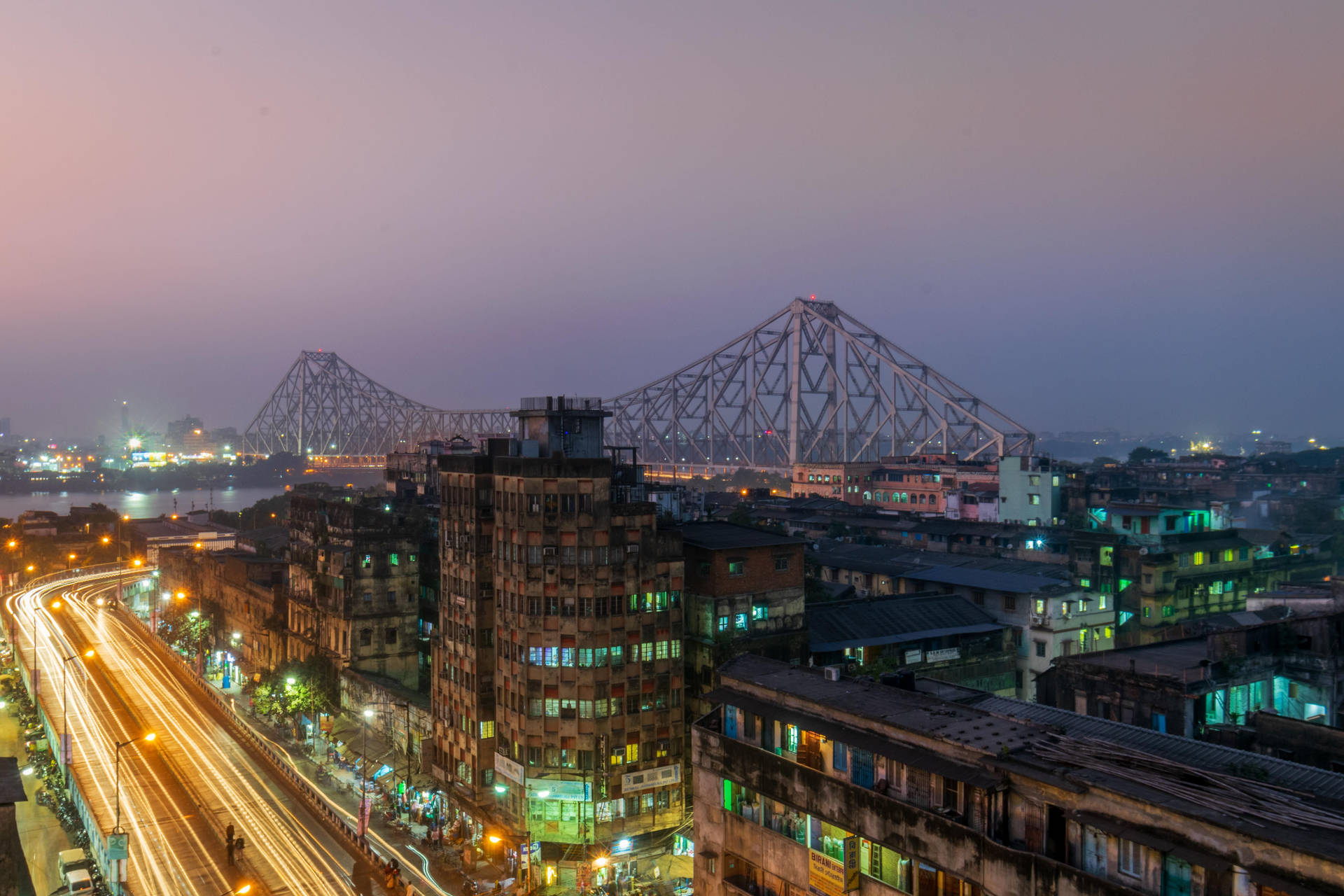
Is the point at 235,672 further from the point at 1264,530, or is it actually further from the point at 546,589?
the point at 1264,530

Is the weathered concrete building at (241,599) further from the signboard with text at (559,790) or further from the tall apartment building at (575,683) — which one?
the signboard with text at (559,790)

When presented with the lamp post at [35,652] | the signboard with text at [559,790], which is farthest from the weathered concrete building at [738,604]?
the lamp post at [35,652]

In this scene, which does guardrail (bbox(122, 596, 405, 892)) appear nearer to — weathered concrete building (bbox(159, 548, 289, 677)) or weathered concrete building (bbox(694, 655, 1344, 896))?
weathered concrete building (bbox(159, 548, 289, 677))

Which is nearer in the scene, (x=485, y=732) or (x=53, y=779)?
(x=485, y=732)

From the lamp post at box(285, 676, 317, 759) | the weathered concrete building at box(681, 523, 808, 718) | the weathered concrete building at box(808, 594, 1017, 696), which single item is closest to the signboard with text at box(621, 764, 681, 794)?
the weathered concrete building at box(681, 523, 808, 718)

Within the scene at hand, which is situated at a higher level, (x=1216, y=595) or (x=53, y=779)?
(x=1216, y=595)

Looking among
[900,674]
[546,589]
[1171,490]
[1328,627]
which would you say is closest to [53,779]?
[546,589]
